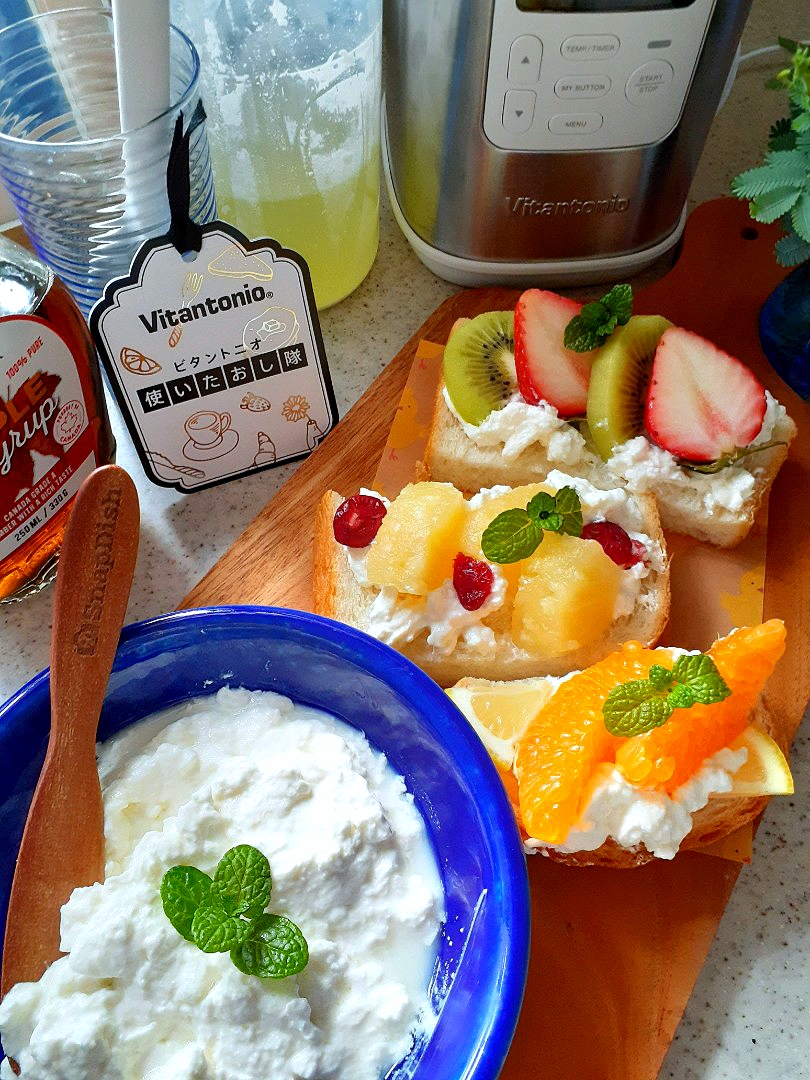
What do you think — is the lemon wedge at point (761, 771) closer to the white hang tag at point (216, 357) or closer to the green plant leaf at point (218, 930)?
the green plant leaf at point (218, 930)

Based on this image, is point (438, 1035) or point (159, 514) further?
point (159, 514)

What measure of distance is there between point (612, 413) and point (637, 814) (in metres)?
0.65

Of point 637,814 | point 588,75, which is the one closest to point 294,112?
point 588,75

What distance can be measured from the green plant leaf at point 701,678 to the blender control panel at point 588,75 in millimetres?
825

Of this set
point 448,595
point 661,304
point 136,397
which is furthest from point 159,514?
point 661,304

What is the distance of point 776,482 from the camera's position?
1497 millimetres

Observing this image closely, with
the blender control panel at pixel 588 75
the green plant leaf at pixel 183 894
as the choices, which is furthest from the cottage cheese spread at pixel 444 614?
the blender control panel at pixel 588 75

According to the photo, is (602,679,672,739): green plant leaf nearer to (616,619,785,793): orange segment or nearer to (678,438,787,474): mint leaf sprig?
(616,619,785,793): orange segment

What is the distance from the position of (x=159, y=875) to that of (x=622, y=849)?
55cm

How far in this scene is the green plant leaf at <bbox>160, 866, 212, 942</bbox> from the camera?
32.2 inches

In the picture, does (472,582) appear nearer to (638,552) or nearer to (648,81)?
(638,552)

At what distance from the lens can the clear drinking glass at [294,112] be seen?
1313mm

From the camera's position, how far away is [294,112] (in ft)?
4.50

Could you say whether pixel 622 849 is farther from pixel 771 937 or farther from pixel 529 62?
pixel 529 62
